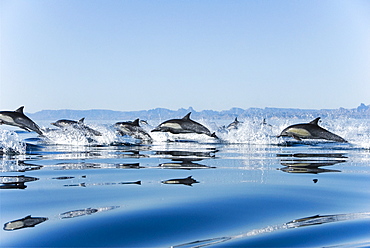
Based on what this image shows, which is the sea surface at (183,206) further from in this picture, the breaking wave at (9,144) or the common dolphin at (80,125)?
the common dolphin at (80,125)

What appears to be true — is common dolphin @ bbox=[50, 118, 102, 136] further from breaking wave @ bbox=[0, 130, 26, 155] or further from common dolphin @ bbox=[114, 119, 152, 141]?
breaking wave @ bbox=[0, 130, 26, 155]

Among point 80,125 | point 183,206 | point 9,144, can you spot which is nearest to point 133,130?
point 80,125

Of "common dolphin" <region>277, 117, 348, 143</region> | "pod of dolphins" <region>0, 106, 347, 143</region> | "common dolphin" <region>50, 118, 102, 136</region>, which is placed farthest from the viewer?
"common dolphin" <region>50, 118, 102, 136</region>

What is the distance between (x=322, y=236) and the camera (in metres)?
3.92

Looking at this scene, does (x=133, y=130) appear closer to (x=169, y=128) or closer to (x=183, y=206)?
(x=169, y=128)

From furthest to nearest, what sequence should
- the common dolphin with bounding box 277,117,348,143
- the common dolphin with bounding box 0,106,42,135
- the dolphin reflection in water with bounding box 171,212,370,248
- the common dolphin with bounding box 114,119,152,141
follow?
1. the common dolphin with bounding box 114,119,152,141
2. the common dolphin with bounding box 277,117,348,143
3. the common dolphin with bounding box 0,106,42,135
4. the dolphin reflection in water with bounding box 171,212,370,248

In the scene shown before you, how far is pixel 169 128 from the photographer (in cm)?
2262

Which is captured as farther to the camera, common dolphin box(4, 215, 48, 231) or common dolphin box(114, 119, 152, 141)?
common dolphin box(114, 119, 152, 141)

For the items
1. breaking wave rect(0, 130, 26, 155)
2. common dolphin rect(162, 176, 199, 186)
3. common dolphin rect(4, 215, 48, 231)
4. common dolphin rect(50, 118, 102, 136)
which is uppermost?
common dolphin rect(50, 118, 102, 136)

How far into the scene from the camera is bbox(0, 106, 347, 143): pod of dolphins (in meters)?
18.8

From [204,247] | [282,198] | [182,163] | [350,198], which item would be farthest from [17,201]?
[182,163]

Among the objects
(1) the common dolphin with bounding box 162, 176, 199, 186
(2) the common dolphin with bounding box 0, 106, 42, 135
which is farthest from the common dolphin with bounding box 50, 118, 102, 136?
(1) the common dolphin with bounding box 162, 176, 199, 186

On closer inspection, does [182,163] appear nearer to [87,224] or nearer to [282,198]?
[282,198]

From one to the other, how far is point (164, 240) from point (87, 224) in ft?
3.14
